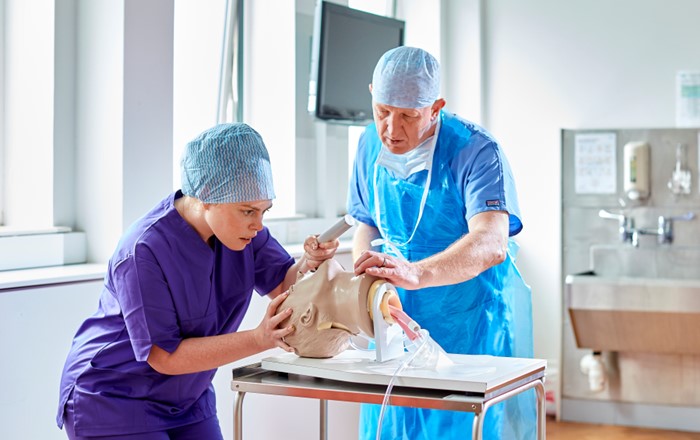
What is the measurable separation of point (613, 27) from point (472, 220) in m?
2.84

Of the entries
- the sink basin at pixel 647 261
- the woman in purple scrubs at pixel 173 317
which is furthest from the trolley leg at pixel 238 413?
the sink basin at pixel 647 261

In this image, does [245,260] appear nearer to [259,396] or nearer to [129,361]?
[129,361]

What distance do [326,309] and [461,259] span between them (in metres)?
0.42

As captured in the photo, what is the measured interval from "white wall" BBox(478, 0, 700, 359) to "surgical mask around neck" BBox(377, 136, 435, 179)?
8.30 feet

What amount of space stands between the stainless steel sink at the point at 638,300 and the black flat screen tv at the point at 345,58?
4.62 ft

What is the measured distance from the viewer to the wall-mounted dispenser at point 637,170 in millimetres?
4527

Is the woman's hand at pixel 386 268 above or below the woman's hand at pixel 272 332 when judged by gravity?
above

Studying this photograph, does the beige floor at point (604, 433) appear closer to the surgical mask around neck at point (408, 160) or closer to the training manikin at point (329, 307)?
the surgical mask around neck at point (408, 160)

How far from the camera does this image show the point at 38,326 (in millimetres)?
2279

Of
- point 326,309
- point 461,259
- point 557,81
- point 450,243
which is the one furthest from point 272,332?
point 557,81

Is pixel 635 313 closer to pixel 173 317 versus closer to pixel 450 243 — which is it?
pixel 450 243

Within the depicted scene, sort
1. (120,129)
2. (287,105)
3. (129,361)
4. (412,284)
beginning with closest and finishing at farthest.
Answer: (129,361) < (412,284) < (120,129) < (287,105)

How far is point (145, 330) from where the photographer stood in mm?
1771

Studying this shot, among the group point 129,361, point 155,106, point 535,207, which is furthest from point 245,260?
point 535,207
